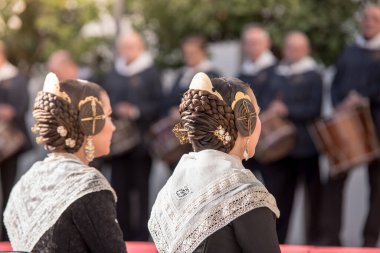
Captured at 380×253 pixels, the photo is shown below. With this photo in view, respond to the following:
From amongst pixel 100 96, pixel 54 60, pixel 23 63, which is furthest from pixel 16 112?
pixel 100 96

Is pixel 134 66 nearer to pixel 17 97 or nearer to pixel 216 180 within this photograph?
pixel 17 97

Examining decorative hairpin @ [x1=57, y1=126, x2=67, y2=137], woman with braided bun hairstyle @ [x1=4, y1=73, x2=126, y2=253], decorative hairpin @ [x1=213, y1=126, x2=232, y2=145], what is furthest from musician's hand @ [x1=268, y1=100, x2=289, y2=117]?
decorative hairpin @ [x1=213, y1=126, x2=232, y2=145]

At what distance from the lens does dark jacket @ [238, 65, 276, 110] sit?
8562mm

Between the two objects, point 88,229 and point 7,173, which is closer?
point 88,229

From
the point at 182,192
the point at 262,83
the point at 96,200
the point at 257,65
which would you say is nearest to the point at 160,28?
the point at 257,65

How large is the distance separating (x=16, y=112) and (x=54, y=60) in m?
0.62

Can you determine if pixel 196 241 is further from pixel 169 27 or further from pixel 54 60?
pixel 169 27

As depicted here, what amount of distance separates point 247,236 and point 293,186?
5.55m

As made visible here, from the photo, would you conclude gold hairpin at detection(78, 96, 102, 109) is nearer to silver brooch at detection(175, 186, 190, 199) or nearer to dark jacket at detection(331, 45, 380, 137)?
silver brooch at detection(175, 186, 190, 199)

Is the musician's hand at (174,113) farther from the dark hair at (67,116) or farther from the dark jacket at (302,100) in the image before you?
the dark hair at (67,116)

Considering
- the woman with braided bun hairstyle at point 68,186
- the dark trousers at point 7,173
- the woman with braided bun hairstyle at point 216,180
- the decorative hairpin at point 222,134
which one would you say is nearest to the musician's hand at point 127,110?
the dark trousers at point 7,173

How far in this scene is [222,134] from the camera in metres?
3.42

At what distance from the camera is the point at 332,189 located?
27.5ft

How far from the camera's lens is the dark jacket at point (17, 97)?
30.1ft
